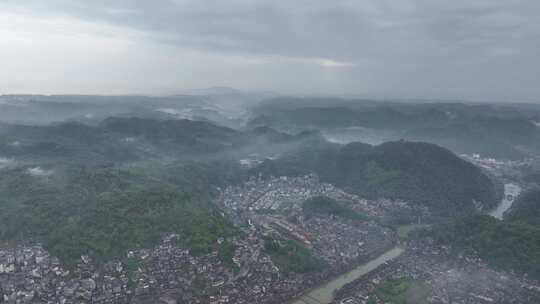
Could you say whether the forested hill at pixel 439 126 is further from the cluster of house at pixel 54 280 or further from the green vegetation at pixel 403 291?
the cluster of house at pixel 54 280

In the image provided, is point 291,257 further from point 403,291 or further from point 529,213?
point 529,213

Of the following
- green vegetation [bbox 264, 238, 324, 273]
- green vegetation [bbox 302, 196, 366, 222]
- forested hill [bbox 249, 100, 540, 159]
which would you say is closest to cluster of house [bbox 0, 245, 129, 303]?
green vegetation [bbox 264, 238, 324, 273]

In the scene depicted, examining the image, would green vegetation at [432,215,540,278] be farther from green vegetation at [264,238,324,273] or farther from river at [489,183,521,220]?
river at [489,183,521,220]

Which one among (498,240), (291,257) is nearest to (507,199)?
(498,240)

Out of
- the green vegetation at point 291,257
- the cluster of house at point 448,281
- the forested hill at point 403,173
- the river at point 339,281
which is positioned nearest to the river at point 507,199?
the forested hill at point 403,173

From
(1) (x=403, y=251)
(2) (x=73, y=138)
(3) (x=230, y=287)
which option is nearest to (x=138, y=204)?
(3) (x=230, y=287)
